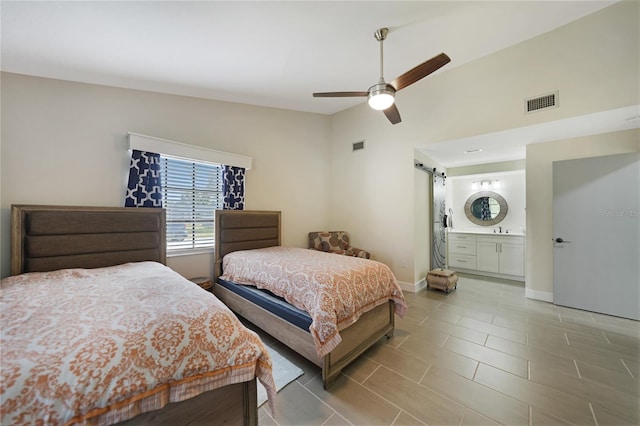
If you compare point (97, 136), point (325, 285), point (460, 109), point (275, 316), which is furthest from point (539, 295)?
point (97, 136)

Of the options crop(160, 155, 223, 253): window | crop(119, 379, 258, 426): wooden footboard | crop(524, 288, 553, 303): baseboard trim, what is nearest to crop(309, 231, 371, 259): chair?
crop(160, 155, 223, 253): window

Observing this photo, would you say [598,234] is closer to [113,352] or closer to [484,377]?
[484,377]

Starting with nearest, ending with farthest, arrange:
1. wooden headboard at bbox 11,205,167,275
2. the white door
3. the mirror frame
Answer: wooden headboard at bbox 11,205,167,275 < the white door < the mirror frame

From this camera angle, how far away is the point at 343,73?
3.24 metres

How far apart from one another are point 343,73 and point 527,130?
8.52 feet

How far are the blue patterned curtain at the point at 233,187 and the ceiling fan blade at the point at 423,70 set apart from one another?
2.52 m

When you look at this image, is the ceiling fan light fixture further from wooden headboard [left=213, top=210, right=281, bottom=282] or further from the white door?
the white door

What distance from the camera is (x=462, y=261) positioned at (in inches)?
211

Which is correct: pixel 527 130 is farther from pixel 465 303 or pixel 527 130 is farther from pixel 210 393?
pixel 210 393

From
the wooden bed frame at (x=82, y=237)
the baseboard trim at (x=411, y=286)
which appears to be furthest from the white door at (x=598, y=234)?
the wooden bed frame at (x=82, y=237)

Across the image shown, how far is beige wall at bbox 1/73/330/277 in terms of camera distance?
2254 mm

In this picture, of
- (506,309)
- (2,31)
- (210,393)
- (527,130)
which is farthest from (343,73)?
(506,309)

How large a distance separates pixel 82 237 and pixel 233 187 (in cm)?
177

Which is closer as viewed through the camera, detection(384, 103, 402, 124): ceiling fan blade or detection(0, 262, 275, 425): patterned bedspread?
detection(0, 262, 275, 425): patterned bedspread
